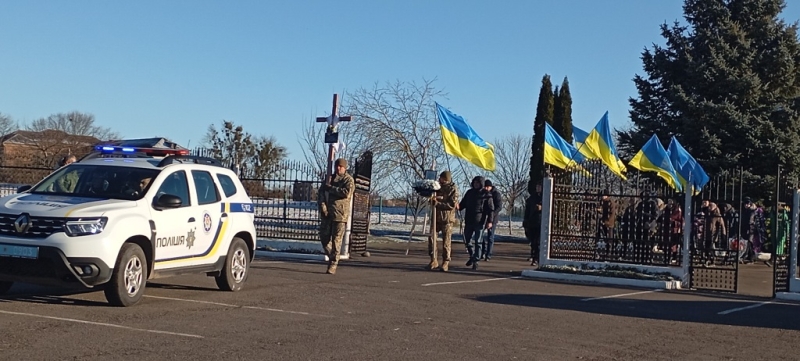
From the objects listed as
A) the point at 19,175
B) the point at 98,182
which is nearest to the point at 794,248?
the point at 98,182

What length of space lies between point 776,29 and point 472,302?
76.7 feet

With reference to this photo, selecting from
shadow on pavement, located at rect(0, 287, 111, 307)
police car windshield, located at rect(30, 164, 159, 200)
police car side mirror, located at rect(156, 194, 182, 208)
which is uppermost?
police car windshield, located at rect(30, 164, 159, 200)

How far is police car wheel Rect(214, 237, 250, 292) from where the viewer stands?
11.7 metres

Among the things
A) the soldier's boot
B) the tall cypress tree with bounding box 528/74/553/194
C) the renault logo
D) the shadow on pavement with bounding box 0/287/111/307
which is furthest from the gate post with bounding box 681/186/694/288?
the tall cypress tree with bounding box 528/74/553/194

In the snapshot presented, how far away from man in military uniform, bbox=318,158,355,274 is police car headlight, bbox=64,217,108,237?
5.74m

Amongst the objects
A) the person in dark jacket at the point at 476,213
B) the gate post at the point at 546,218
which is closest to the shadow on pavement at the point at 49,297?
the person in dark jacket at the point at 476,213

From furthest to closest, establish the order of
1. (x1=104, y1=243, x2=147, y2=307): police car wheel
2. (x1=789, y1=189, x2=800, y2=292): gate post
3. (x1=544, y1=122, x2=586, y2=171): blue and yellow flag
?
(x1=544, y1=122, x2=586, y2=171): blue and yellow flag
(x1=789, y1=189, x2=800, y2=292): gate post
(x1=104, y1=243, x2=147, y2=307): police car wheel

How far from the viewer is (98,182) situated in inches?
418

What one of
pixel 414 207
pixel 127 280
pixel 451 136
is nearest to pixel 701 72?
pixel 414 207

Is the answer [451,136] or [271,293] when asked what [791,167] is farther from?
[271,293]

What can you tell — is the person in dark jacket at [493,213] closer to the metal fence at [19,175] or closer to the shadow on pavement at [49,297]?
the shadow on pavement at [49,297]

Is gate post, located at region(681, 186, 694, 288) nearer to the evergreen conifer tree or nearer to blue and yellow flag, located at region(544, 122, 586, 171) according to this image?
blue and yellow flag, located at region(544, 122, 586, 171)

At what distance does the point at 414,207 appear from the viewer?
1353 inches

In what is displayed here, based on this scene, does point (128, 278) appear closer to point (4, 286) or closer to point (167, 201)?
point (167, 201)
